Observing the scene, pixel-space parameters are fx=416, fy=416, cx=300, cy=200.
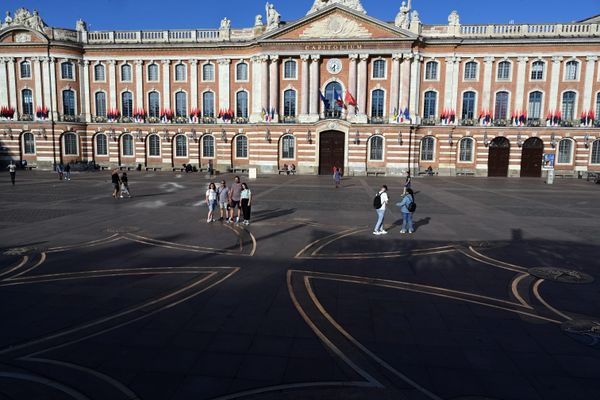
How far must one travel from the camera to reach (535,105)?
162 feet

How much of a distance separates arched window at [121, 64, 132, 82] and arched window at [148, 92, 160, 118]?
11.6 feet

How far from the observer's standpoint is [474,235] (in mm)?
16188

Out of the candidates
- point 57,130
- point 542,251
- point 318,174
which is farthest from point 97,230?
point 57,130

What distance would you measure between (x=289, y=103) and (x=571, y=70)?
33075 mm

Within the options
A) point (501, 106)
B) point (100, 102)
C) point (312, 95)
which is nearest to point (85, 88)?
point (100, 102)

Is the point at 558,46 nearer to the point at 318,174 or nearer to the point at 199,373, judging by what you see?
the point at 318,174

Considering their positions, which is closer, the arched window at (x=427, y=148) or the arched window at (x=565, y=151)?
the arched window at (x=565, y=151)

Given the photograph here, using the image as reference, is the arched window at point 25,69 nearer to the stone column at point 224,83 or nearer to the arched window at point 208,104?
the arched window at point 208,104

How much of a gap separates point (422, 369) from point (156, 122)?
54430mm

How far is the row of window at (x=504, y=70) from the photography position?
48.1 meters

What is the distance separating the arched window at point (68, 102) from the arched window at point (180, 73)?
1379 cm

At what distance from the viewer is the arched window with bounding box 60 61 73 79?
2108 inches

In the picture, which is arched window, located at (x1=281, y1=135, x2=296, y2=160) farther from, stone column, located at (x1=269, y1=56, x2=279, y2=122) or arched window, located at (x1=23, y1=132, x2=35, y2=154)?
arched window, located at (x1=23, y1=132, x2=35, y2=154)

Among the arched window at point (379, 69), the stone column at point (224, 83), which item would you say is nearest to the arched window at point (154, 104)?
the stone column at point (224, 83)
